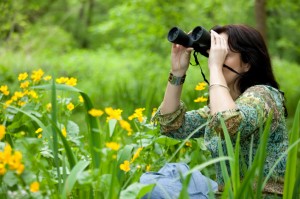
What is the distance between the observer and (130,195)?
1395mm

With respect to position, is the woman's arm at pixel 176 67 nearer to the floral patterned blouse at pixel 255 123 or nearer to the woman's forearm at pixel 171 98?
the woman's forearm at pixel 171 98

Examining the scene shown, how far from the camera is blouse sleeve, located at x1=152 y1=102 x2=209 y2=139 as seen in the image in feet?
7.69

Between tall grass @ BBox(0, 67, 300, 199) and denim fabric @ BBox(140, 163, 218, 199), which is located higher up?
tall grass @ BBox(0, 67, 300, 199)

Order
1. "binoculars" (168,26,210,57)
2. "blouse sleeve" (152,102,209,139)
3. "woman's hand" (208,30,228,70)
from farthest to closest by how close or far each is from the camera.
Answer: "blouse sleeve" (152,102,209,139) < "binoculars" (168,26,210,57) < "woman's hand" (208,30,228,70)

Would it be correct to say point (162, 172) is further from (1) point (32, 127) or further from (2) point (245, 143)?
(1) point (32, 127)

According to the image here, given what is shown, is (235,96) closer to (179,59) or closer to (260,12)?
(179,59)

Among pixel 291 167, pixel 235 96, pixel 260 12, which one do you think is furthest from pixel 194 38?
pixel 260 12

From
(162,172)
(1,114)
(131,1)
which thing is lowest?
(162,172)

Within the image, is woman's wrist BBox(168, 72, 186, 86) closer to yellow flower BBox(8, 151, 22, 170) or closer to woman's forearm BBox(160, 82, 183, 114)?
woman's forearm BBox(160, 82, 183, 114)

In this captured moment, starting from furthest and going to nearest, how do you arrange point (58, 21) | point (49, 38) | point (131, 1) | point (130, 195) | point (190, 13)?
point (58, 21) → point (49, 38) → point (190, 13) → point (131, 1) → point (130, 195)

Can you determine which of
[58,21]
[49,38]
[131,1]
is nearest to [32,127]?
[131,1]

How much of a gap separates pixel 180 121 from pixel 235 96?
0.94 feet

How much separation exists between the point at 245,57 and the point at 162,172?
592mm

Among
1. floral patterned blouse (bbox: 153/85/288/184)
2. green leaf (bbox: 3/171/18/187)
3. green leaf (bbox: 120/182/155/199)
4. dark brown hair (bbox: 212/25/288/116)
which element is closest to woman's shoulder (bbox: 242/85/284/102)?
floral patterned blouse (bbox: 153/85/288/184)
